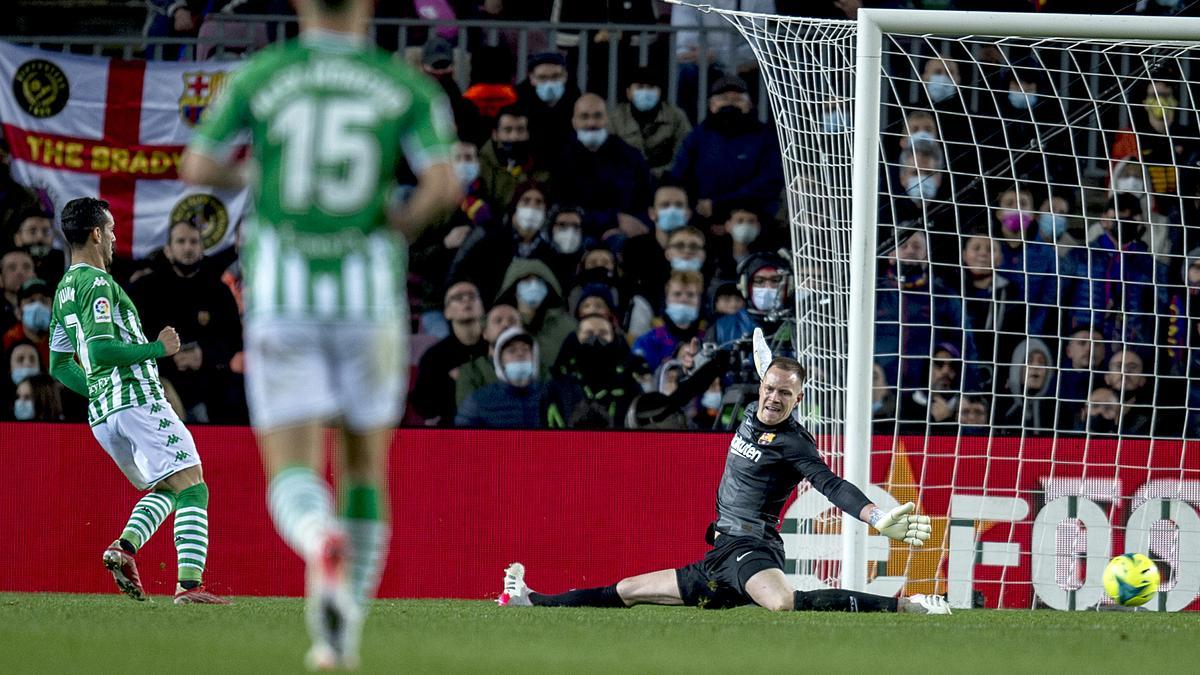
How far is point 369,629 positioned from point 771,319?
5.45 metres

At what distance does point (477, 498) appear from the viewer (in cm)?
1063

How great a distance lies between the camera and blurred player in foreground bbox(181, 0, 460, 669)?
4480mm

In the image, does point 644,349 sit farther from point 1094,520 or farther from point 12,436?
point 12,436

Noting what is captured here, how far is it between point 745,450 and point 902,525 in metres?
1.20

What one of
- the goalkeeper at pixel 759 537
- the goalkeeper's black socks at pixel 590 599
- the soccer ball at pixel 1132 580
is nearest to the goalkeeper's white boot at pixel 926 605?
the goalkeeper at pixel 759 537

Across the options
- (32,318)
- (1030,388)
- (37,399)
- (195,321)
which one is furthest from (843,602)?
(32,318)

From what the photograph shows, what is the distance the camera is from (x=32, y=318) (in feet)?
38.3

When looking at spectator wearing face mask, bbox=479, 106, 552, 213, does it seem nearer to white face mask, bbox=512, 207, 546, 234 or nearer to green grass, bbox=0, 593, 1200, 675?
white face mask, bbox=512, 207, 546, 234

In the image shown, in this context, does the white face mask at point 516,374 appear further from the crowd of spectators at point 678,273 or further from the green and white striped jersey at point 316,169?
the green and white striped jersey at point 316,169

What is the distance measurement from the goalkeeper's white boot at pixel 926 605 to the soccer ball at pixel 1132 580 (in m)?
1.37

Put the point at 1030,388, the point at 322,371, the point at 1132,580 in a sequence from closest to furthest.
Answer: the point at 322,371 < the point at 1132,580 < the point at 1030,388

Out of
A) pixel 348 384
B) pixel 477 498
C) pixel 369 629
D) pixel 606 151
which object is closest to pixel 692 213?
pixel 606 151

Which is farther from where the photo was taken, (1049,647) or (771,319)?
(771,319)

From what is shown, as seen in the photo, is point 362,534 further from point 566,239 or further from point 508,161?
point 508,161
